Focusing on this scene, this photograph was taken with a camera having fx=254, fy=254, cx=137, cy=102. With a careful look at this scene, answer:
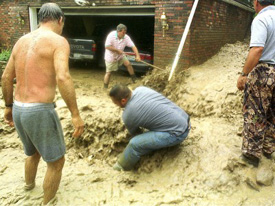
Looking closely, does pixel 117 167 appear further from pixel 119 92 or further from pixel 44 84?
pixel 44 84

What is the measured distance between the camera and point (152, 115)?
3309 millimetres

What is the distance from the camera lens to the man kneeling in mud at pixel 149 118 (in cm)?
330

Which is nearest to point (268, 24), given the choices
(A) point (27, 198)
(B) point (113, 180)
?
(B) point (113, 180)

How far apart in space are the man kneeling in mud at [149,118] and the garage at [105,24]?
4259mm

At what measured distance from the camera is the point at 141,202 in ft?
9.88

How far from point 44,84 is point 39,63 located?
0.22 metres

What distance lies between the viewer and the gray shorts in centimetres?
262

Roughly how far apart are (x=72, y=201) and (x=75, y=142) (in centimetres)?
180

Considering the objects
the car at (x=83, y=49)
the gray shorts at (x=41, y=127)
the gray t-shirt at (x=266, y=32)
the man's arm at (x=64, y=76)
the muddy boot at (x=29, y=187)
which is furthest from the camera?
the car at (x=83, y=49)

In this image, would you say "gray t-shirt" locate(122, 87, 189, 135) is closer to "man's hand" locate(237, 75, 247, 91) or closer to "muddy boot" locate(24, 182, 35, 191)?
"man's hand" locate(237, 75, 247, 91)

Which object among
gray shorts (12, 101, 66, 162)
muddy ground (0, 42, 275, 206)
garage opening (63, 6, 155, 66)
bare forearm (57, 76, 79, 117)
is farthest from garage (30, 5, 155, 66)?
gray shorts (12, 101, 66, 162)

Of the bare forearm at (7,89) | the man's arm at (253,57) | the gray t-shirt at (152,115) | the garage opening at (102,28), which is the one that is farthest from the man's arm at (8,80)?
the garage opening at (102,28)

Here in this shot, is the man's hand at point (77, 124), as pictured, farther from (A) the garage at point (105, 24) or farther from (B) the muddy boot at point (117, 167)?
(A) the garage at point (105, 24)

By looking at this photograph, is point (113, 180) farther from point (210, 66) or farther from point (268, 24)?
point (210, 66)
